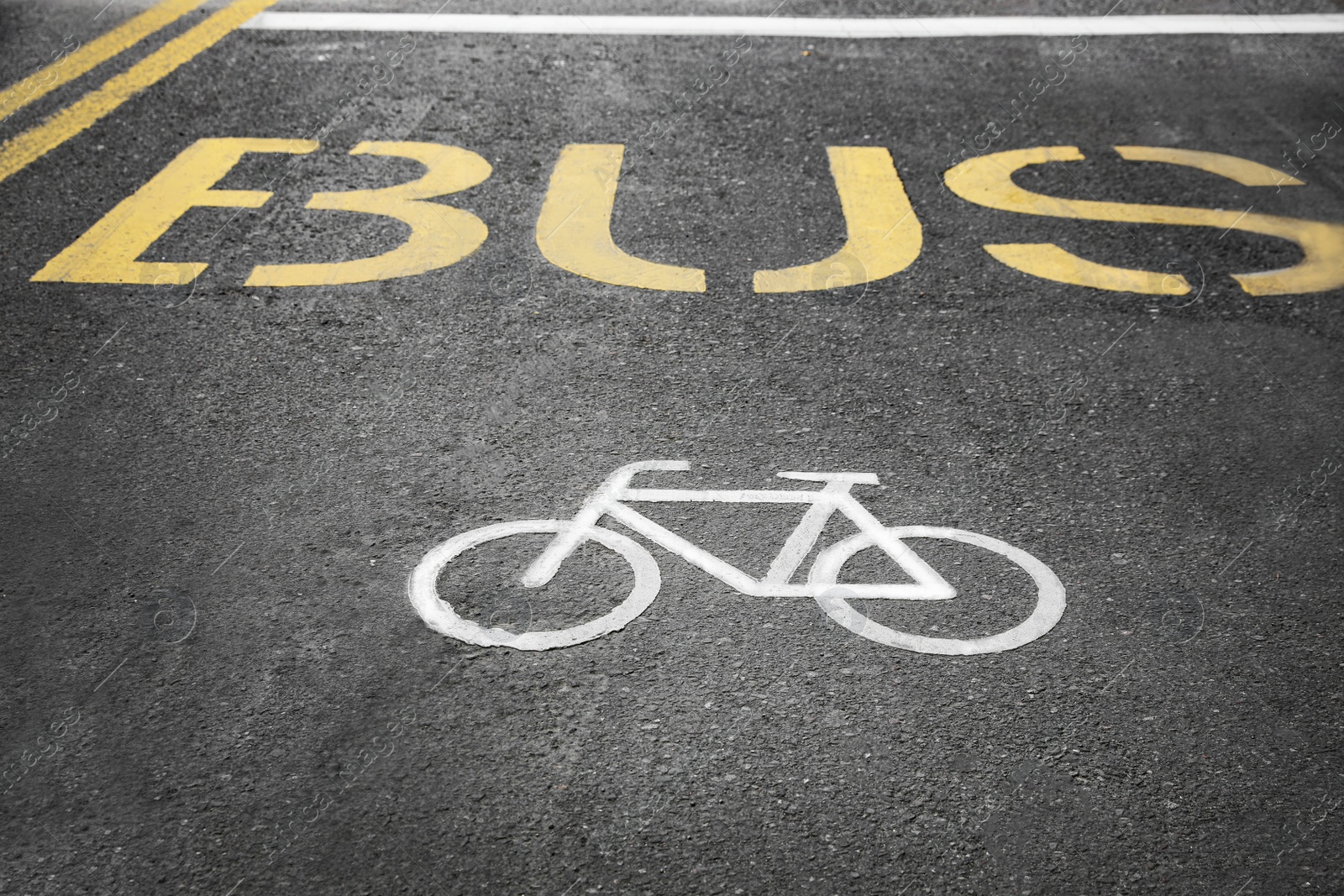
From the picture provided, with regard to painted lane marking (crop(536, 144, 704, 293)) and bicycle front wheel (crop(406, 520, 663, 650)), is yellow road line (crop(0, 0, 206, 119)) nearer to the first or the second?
painted lane marking (crop(536, 144, 704, 293))

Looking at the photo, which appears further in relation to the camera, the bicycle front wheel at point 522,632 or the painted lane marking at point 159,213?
the painted lane marking at point 159,213

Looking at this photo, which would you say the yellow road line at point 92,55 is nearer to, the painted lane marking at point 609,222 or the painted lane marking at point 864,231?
the painted lane marking at point 609,222

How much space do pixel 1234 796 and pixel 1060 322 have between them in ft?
9.57

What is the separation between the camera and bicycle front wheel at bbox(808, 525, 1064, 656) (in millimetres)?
3750

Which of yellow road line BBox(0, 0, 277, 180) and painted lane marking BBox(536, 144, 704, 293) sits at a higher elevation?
yellow road line BBox(0, 0, 277, 180)

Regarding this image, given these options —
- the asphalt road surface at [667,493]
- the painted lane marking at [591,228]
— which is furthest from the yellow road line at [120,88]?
the painted lane marking at [591,228]

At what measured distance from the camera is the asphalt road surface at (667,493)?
3148 mm

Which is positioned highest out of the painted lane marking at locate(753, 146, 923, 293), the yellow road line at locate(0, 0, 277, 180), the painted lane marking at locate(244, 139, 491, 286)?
the yellow road line at locate(0, 0, 277, 180)

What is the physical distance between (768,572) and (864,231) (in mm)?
3109

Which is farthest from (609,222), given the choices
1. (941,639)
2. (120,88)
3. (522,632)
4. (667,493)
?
(120,88)

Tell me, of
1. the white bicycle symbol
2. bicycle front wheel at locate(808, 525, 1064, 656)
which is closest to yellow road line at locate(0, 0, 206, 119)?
the white bicycle symbol

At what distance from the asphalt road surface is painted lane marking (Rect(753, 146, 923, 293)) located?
0.13ft

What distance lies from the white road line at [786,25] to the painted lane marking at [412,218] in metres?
2.76

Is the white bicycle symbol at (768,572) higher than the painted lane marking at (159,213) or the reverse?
the reverse
